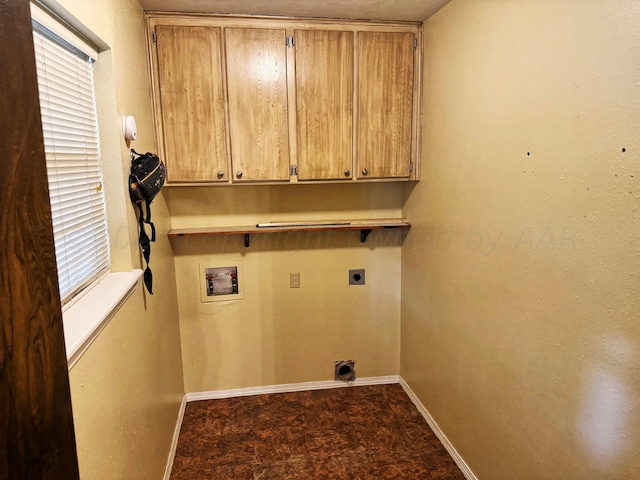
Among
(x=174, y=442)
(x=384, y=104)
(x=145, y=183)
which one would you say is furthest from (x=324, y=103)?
(x=174, y=442)

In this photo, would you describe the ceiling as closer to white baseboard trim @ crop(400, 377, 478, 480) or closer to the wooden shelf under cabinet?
the wooden shelf under cabinet

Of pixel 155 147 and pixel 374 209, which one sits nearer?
pixel 155 147

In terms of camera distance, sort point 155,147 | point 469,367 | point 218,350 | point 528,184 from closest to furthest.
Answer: point 528,184
point 469,367
point 155,147
point 218,350

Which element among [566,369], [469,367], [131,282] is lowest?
[469,367]

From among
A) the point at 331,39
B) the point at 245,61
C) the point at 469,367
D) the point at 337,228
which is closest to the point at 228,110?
the point at 245,61

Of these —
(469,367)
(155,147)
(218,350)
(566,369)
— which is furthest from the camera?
(218,350)

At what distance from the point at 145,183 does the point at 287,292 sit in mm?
1384

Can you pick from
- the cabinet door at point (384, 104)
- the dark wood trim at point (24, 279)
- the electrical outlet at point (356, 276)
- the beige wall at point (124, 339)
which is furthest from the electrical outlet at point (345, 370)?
the dark wood trim at point (24, 279)

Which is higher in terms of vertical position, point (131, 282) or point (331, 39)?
point (331, 39)

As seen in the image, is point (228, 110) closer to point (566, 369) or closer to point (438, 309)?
point (438, 309)

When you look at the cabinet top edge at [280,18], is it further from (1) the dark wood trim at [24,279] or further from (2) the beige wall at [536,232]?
(1) the dark wood trim at [24,279]

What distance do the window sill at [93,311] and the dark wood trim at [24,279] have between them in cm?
38

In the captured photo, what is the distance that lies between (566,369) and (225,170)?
1.92 metres

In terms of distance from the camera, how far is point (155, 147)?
2.24m
